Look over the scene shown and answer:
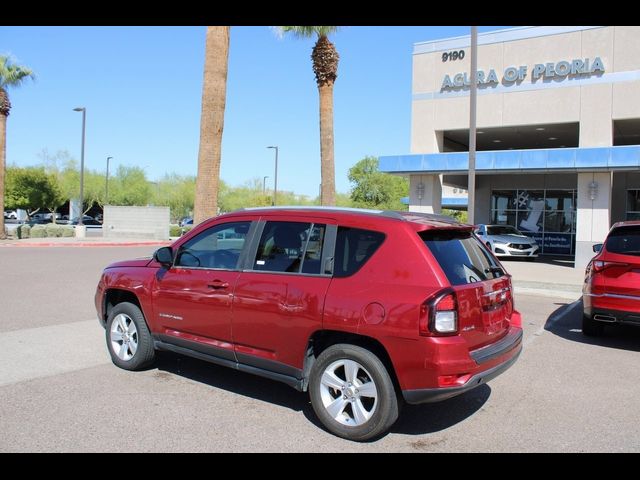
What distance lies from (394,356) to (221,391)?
2123 mm

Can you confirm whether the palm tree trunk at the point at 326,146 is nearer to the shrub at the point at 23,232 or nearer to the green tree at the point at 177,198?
the shrub at the point at 23,232

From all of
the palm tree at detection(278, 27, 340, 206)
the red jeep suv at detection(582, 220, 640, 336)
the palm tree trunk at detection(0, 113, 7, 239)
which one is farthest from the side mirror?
the palm tree trunk at detection(0, 113, 7, 239)

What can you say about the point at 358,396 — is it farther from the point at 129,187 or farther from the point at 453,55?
the point at 129,187

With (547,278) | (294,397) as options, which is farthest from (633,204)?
(294,397)

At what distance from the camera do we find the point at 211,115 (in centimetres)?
1320

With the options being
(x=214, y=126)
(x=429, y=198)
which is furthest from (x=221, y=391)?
(x=429, y=198)

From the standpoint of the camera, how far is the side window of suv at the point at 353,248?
14.8ft

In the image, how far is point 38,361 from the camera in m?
6.46

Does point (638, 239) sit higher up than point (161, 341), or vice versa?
point (638, 239)

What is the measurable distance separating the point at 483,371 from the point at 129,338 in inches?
147
